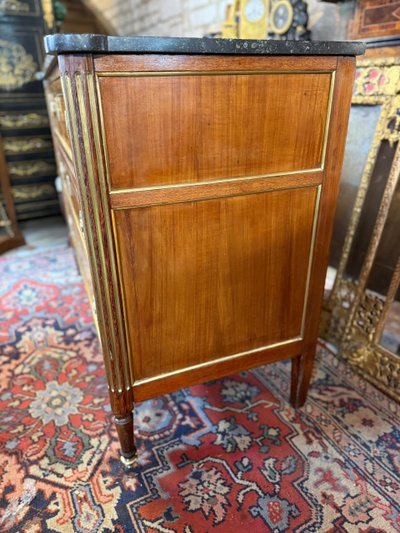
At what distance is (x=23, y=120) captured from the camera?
134 inches

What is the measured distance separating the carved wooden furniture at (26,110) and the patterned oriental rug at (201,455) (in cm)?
210

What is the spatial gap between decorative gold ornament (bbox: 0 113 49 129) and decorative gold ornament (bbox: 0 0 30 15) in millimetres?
763

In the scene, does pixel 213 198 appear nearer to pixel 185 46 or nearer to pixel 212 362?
pixel 185 46

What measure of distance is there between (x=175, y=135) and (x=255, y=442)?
114cm

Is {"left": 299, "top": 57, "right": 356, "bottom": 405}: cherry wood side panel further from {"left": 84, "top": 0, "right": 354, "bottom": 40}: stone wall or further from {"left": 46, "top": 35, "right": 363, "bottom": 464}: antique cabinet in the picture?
{"left": 84, "top": 0, "right": 354, "bottom": 40}: stone wall

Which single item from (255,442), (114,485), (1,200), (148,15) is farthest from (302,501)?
(148,15)

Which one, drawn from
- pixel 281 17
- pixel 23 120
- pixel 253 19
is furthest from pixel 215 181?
pixel 23 120

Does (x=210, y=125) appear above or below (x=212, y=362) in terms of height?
above

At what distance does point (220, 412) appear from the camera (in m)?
1.61

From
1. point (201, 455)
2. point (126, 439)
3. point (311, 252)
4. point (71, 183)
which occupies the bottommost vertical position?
point (201, 455)

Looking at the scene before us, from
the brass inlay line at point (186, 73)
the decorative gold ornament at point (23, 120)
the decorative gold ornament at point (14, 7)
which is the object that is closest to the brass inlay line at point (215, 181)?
the brass inlay line at point (186, 73)

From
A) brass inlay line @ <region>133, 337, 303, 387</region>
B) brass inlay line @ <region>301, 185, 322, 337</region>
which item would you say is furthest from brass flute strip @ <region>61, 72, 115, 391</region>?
brass inlay line @ <region>301, 185, 322, 337</region>

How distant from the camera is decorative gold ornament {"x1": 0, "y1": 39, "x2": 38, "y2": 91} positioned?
3.20 meters

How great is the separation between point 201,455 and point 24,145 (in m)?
3.11
